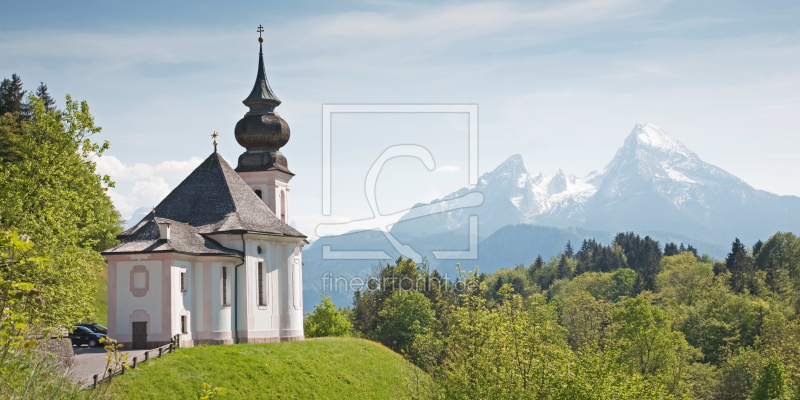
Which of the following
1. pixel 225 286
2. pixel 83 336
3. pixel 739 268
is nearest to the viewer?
pixel 83 336

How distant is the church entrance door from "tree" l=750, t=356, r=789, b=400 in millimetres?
45354

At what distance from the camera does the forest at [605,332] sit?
87.6ft

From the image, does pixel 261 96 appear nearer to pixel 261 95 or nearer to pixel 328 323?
pixel 261 95

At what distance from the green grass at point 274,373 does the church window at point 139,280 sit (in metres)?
4.70

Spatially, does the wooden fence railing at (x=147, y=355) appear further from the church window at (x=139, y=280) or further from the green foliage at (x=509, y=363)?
the green foliage at (x=509, y=363)

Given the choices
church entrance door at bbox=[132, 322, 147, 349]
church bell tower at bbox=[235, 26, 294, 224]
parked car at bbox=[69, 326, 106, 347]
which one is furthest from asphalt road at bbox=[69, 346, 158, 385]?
church bell tower at bbox=[235, 26, 294, 224]

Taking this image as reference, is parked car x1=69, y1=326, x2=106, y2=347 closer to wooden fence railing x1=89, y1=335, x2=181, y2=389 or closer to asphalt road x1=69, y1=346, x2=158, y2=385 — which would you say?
asphalt road x1=69, y1=346, x2=158, y2=385

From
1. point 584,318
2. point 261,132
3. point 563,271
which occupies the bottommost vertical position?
point 584,318

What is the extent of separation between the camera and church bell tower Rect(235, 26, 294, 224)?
53.2m

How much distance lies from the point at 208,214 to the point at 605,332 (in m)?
58.0

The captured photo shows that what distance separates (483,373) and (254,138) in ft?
105

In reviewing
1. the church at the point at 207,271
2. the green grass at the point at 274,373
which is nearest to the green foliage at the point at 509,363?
the green grass at the point at 274,373

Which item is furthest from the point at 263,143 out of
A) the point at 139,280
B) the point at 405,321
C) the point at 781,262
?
the point at 781,262

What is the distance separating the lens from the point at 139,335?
122 ft
